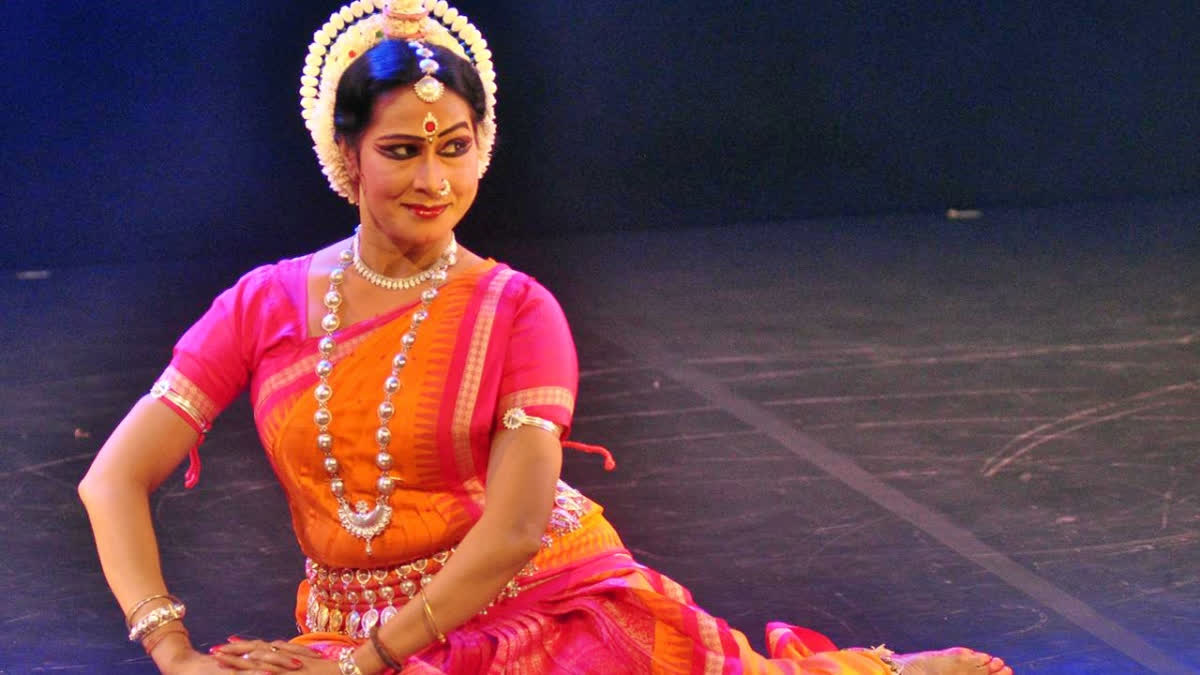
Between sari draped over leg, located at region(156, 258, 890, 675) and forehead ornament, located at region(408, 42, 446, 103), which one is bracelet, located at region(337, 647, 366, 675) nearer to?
sari draped over leg, located at region(156, 258, 890, 675)

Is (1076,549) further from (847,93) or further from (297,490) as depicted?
(847,93)

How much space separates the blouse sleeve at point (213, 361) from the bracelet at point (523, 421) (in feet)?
1.29

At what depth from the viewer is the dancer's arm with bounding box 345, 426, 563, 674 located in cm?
192

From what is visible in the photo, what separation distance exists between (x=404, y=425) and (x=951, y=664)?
41.4 inches

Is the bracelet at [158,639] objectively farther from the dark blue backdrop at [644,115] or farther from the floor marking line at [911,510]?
the dark blue backdrop at [644,115]

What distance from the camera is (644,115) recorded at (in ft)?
25.6

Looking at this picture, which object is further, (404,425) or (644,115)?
(644,115)

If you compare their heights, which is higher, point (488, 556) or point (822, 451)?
point (488, 556)

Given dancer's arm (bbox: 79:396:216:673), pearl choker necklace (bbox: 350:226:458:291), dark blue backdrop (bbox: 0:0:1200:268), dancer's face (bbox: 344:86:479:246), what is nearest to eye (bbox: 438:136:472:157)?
dancer's face (bbox: 344:86:479:246)

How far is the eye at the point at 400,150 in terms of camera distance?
1983 mm

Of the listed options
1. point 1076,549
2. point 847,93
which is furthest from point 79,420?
point 847,93

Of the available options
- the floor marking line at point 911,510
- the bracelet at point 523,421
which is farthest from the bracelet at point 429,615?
the floor marking line at point 911,510

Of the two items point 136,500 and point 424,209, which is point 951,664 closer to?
point 424,209

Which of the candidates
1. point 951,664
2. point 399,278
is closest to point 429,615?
point 399,278
